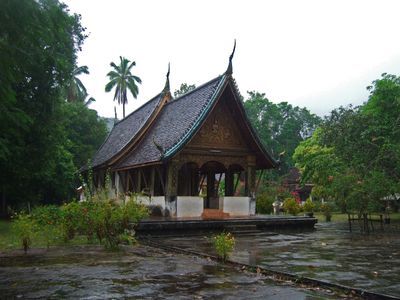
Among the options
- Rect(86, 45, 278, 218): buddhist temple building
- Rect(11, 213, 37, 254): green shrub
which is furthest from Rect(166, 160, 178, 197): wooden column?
Rect(11, 213, 37, 254): green shrub

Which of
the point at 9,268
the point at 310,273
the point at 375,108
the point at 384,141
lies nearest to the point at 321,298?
the point at 310,273

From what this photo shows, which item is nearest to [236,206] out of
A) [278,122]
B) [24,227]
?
[24,227]

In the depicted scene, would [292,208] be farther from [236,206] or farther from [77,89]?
[77,89]

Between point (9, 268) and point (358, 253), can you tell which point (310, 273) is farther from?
point (9, 268)

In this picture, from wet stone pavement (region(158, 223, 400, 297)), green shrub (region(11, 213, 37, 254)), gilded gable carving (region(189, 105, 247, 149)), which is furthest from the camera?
gilded gable carving (region(189, 105, 247, 149))

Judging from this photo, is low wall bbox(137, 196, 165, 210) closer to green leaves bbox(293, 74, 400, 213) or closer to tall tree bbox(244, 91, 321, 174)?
green leaves bbox(293, 74, 400, 213)

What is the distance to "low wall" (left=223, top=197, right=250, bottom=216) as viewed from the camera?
19.7m

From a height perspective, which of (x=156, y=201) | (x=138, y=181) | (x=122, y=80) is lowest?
(x=156, y=201)

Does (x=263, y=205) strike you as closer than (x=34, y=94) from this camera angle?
No

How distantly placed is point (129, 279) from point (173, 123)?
1353 cm

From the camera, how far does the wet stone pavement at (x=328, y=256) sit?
25.0 feet

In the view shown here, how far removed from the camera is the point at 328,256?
10.7 meters

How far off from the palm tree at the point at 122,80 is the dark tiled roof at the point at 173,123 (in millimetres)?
35849

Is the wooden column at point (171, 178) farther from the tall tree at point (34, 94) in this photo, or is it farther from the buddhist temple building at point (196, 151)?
the tall tree at point (34, 94)
